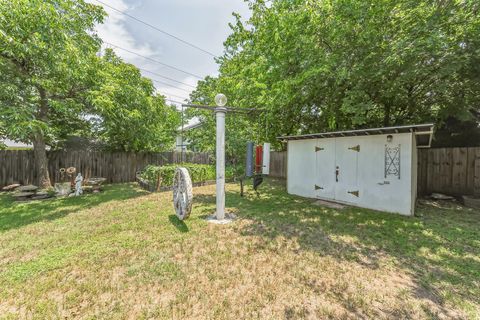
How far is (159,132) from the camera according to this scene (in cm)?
1182

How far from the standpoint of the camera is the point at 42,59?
554 cm

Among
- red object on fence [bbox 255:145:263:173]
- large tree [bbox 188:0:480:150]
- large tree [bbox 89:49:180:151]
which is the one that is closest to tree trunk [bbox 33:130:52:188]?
large tree [bbox 89:49:180:151]

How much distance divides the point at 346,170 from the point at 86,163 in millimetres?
10404

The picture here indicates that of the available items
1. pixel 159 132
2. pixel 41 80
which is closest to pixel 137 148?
pixel 159 132

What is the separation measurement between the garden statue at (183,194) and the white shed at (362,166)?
4.47 metres

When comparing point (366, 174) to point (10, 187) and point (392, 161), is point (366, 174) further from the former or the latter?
point (10, 187)

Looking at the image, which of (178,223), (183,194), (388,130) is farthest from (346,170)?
(178,223)

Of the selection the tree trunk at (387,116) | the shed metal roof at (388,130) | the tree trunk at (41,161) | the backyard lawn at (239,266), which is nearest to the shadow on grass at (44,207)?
the backyard lawn at (239,266)

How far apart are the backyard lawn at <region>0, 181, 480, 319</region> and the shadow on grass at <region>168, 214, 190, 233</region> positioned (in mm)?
46

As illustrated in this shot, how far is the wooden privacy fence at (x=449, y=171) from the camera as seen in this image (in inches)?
255

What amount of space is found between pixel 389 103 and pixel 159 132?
10.6 metres

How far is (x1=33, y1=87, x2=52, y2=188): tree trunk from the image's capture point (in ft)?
23.8

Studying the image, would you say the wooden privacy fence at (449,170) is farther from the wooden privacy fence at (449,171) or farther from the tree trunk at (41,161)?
the tree trunk at (41,161)

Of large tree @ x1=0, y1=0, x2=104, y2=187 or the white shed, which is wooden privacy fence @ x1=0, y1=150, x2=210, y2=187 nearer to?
large tree @ x1=0, y1=0, x2=104, y2=187
